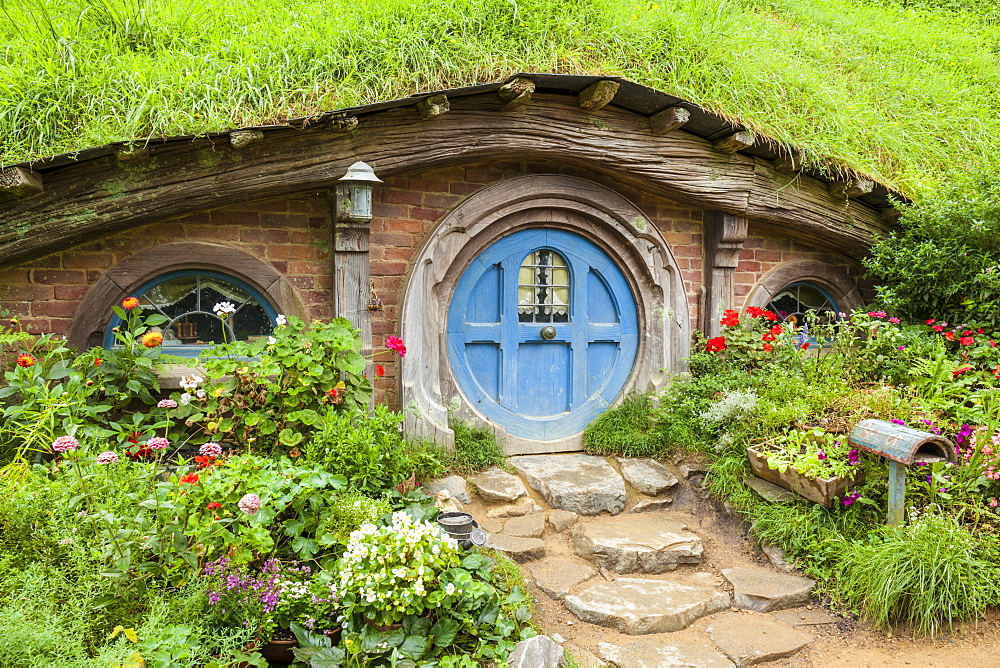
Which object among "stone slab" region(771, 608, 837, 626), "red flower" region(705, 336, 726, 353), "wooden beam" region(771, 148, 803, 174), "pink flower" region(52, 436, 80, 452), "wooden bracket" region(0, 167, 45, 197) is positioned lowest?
"stone slab" region(771, 608, 837, 626)

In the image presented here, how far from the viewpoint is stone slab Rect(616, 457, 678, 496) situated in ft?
15.5

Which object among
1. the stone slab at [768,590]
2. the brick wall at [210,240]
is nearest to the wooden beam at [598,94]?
the brick wall at [210,240]

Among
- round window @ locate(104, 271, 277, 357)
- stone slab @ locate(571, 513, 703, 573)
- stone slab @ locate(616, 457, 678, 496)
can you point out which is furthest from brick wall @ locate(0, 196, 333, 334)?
stone slab @ locate(616, 457, 678, 496)

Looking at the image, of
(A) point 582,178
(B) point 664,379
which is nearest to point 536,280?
(A) point 582,178

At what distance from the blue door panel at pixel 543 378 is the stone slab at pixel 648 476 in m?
0.70

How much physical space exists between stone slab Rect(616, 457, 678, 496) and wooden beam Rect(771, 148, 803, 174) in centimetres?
261

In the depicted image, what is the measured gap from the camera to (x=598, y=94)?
447cm

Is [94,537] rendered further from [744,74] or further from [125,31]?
[744,74]

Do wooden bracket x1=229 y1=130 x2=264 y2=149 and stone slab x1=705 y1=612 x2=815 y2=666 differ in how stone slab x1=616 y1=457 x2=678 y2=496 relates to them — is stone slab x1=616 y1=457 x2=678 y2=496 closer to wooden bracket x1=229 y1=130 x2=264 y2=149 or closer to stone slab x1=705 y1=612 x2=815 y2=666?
stone slab x1=705 y1=612 x2=815 y2=666

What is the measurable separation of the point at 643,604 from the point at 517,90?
3158 millimetres

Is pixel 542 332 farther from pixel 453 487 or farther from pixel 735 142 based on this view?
pixel 735 142

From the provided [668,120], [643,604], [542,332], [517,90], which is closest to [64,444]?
[643,604]

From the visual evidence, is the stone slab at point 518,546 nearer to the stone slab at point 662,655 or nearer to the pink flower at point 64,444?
the stone slab at point 662,655

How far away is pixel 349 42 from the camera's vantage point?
4.38 meters
